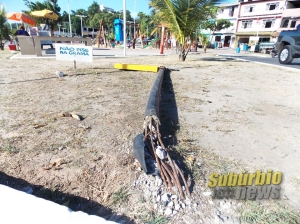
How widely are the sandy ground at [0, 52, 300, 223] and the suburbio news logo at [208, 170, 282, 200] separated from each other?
0.25ft

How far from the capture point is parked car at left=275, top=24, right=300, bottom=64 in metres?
9.10

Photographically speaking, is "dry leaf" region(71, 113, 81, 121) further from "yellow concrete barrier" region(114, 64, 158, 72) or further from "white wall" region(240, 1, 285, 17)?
"white wall" region(240, 1, 285, 17)

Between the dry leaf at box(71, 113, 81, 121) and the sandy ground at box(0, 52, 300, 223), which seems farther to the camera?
the dry leaf at box(71, 113, 81, 121)

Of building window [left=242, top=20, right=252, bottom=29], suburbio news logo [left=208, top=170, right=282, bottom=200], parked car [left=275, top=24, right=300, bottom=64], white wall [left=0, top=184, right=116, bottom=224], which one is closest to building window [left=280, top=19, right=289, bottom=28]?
building window [left=242, top=20, right=252, bottom=29]

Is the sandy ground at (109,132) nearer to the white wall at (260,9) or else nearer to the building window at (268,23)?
the white wall at (260,9)

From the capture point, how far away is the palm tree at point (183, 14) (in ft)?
31.7

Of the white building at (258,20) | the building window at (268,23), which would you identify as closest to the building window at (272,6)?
the white building at (258,20)

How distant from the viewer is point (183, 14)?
9.89 meters

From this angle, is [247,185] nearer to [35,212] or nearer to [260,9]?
[35,212]

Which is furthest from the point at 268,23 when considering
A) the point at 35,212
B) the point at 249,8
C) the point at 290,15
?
the point at 35,212

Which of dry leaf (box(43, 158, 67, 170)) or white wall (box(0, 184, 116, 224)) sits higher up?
white wall (box(0, 184, 116, 224))

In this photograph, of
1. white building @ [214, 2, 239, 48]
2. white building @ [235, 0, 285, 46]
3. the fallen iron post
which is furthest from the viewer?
white building @ [214, 2, 239, 48]

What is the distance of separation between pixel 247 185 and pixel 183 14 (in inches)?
387

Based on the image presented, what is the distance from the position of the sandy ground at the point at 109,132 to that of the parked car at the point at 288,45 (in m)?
5.87
